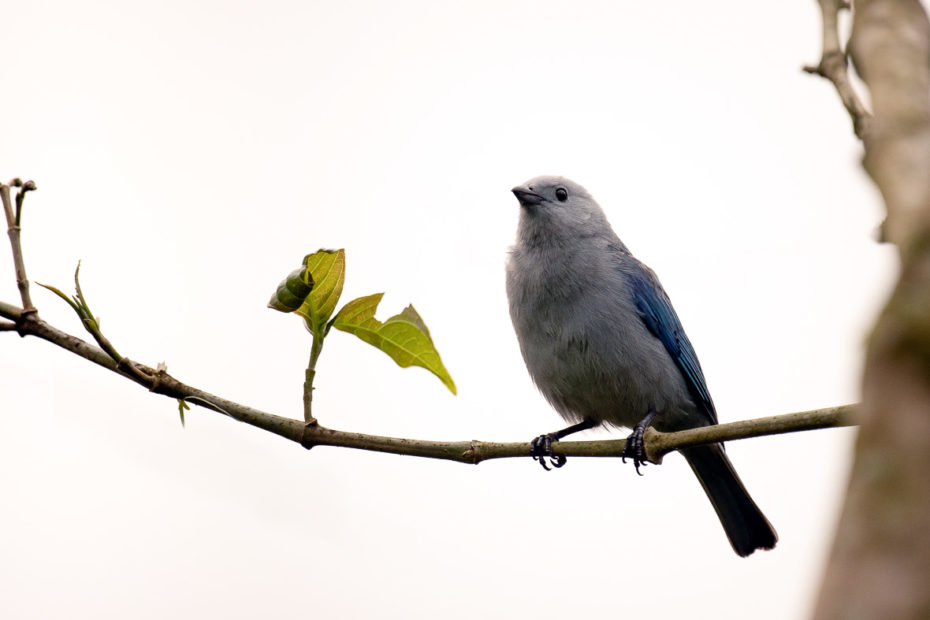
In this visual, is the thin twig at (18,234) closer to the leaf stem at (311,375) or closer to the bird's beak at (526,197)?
the leaf stem at (311,375)

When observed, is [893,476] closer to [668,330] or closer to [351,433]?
[351,433]

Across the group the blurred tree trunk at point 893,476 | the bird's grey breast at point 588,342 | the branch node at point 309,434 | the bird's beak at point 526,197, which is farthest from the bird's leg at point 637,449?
the blurred tree trunk at point 893,476

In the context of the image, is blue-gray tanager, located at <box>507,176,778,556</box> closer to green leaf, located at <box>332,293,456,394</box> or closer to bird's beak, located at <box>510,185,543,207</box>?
bird's beak, located at <box>510,185,543,207</box>

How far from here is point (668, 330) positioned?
7059 mm

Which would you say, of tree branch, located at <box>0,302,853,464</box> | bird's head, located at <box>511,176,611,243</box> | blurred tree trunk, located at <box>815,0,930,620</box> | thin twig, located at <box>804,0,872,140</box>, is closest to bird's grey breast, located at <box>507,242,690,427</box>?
bird's head, located at <box>511,176,611,243</box>

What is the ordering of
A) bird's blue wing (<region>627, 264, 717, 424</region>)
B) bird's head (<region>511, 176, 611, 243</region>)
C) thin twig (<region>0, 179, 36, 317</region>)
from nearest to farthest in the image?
thin twig (<region>0, 179, 36, 317</region>)
bird's blue wing (<region>627, 264, 717, 424</region>)
bird's head (<region>511, 176, 611, 243</region>)

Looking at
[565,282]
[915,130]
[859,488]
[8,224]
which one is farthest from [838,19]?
[565,282]

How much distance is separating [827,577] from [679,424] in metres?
6.25

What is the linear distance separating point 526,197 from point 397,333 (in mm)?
3881

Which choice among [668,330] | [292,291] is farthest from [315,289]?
[668,330]

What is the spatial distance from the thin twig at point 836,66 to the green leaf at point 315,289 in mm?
1767

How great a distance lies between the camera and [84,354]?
3.12 metres

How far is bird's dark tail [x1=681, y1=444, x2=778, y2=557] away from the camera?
694 centimetres

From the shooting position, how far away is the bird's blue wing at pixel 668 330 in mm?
6887
